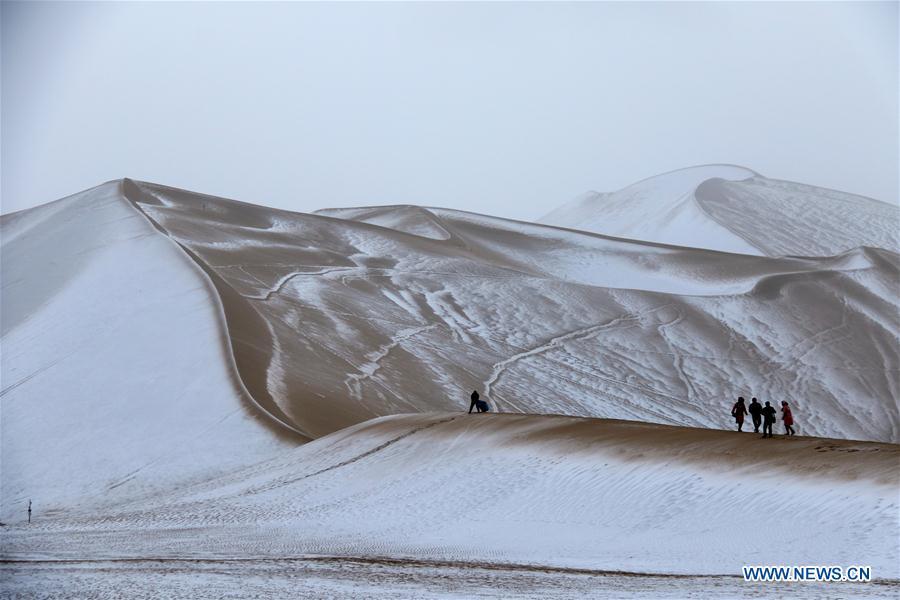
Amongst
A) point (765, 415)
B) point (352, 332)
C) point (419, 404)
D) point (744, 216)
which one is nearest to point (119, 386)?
point (419, 404)

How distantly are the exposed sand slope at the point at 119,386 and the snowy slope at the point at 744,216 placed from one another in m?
55.5

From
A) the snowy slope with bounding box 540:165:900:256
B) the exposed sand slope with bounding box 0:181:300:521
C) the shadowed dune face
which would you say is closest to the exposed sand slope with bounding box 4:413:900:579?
the exposed sand slope with bounding box 0:181:300:521

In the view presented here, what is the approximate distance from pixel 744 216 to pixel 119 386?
71524 millimetres

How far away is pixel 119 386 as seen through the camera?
35688 mm

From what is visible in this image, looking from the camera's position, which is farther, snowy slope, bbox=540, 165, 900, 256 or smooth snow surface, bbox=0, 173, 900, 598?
snowy slope, bbox=540, 165, 900, 256

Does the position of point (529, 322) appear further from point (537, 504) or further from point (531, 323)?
point (537, 504)

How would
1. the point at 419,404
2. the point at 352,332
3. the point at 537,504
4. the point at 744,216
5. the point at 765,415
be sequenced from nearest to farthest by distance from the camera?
the point at 537,504, the point at 765,415, the point at 419,404, the point at 352,332, the point at 744,216

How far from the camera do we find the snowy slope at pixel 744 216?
93188 millimetres

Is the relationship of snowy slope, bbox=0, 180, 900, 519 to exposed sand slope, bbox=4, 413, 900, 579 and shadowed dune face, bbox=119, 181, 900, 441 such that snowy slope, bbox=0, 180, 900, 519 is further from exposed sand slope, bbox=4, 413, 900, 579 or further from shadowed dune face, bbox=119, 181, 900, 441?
exposed sand slope, bbox=4, 413, 900, 579

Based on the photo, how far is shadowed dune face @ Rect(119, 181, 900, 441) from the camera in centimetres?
4134

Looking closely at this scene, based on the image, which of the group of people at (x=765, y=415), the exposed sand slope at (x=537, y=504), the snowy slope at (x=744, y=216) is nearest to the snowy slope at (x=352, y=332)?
the exposed sand slope at (x=537, y=504)

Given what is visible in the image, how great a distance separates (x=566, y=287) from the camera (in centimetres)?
6138

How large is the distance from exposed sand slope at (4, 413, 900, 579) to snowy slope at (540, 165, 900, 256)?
6636 centimetres

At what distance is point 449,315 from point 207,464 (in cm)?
2462
